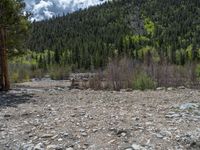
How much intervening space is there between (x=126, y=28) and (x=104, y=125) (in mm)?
128129

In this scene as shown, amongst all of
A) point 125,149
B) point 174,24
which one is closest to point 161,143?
point 125,149

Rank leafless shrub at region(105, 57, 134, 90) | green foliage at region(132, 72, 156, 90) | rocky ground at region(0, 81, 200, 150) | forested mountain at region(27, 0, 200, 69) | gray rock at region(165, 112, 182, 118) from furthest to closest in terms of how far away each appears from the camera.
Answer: forested mountain at region(27, 0, 200, 69) → leafless shrub at region(105, 57, 134, 90) → green foliage at region(132, 72, 156, 90) → gray rock at region(165, 112, 182, 118) → rocky ground at region(0, 81, 200, 150)

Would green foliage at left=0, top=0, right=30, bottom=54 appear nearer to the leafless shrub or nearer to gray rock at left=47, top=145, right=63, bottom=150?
the leafless shrub

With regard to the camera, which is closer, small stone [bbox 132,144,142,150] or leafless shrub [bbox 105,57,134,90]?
small stone [bbox 132,144,142,150]

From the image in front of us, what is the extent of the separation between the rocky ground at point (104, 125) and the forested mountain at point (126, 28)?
88.3m

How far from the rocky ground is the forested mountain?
88.3 metres

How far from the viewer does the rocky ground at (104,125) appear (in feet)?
27.4

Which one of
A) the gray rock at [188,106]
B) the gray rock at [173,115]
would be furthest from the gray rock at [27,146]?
the gray rock at [188,106]

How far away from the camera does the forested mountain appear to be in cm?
11494

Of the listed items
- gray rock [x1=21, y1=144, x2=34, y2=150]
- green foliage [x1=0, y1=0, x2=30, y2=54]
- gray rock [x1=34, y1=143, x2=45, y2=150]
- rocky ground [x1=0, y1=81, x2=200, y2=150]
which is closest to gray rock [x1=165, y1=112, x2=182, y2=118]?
A: rocky ground [x1=0, y1=81, x2=200, y2=150]

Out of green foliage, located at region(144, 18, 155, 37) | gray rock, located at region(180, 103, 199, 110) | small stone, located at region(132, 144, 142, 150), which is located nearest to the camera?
small stone, located at region(132, 144, 142, 150)

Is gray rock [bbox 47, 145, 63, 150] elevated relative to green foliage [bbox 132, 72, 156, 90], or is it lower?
lower

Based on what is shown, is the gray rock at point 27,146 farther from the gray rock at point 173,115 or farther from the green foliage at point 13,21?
the green foliage at point 13,21

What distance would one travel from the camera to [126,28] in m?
136
